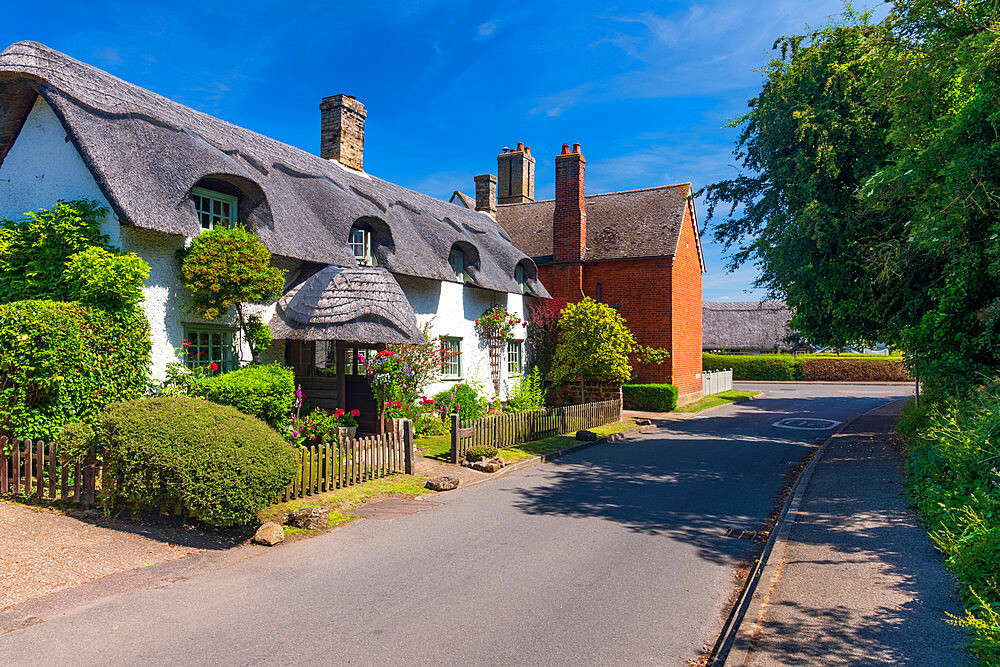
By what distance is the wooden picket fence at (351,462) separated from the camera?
9.78 m

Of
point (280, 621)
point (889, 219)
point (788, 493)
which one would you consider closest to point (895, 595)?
point (788, 493)

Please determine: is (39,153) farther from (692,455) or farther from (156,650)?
(692,455)

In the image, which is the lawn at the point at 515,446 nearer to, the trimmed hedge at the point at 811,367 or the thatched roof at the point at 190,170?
the thatched roof at the point at 190,170

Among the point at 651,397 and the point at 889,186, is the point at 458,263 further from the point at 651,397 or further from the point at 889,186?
the point at 889,186

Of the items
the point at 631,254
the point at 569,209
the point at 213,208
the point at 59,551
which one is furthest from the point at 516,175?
the point at 59,551

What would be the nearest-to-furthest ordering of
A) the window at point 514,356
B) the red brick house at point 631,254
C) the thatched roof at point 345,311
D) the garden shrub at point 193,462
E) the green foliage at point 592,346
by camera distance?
the garden shrub at point 193,462
the thatched roof at point 345,311
the green foliage at point 592,346
the window at point 514,356
the red brick house at point 631,254

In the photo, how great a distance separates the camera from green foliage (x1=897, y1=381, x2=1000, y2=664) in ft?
16.3

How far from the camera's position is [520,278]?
24000 mm

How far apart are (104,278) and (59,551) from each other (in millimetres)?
4690

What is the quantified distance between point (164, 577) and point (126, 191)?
22.5 feet

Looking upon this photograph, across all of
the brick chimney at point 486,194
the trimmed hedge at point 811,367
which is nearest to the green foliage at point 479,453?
the brick chimney at point 486,194

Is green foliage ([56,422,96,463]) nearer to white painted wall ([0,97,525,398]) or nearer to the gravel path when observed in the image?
the gravel path

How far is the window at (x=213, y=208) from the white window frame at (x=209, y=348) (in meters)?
2.02

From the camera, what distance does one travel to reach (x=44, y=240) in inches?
418
